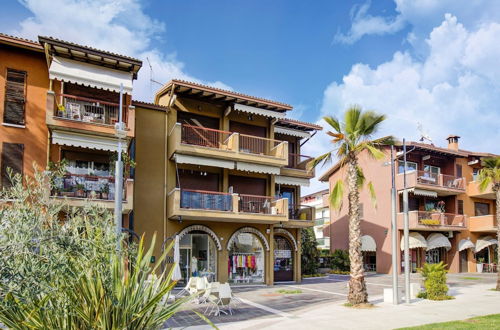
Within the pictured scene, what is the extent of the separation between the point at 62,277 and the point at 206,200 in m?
16.5

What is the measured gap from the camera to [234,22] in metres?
16.2

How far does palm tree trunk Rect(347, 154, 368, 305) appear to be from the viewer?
15.4m

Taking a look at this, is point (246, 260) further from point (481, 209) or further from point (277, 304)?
point (481, 209)

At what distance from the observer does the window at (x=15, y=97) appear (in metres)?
18.1

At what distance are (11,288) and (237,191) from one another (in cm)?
2002

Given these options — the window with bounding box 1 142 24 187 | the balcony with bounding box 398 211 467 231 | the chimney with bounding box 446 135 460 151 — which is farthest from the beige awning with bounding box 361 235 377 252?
the window with bounding box 1 142 24 187

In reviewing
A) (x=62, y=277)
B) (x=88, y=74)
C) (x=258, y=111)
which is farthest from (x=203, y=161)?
(x=62, y=277)

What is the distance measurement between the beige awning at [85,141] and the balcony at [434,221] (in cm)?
2111

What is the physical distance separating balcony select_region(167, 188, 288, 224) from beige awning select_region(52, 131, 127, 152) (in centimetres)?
374

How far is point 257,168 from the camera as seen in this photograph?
23406 mm

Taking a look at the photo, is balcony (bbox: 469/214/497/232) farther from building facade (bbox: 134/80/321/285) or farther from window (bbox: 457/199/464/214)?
building facade (bbox: 134/80/321/285)

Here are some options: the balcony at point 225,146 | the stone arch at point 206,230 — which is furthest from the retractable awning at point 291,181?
the stone arch at point 206,230

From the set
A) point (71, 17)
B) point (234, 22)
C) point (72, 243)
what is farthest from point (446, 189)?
point (72, 243)

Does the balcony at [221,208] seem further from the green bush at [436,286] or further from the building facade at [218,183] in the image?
the green bush at [436,286]
